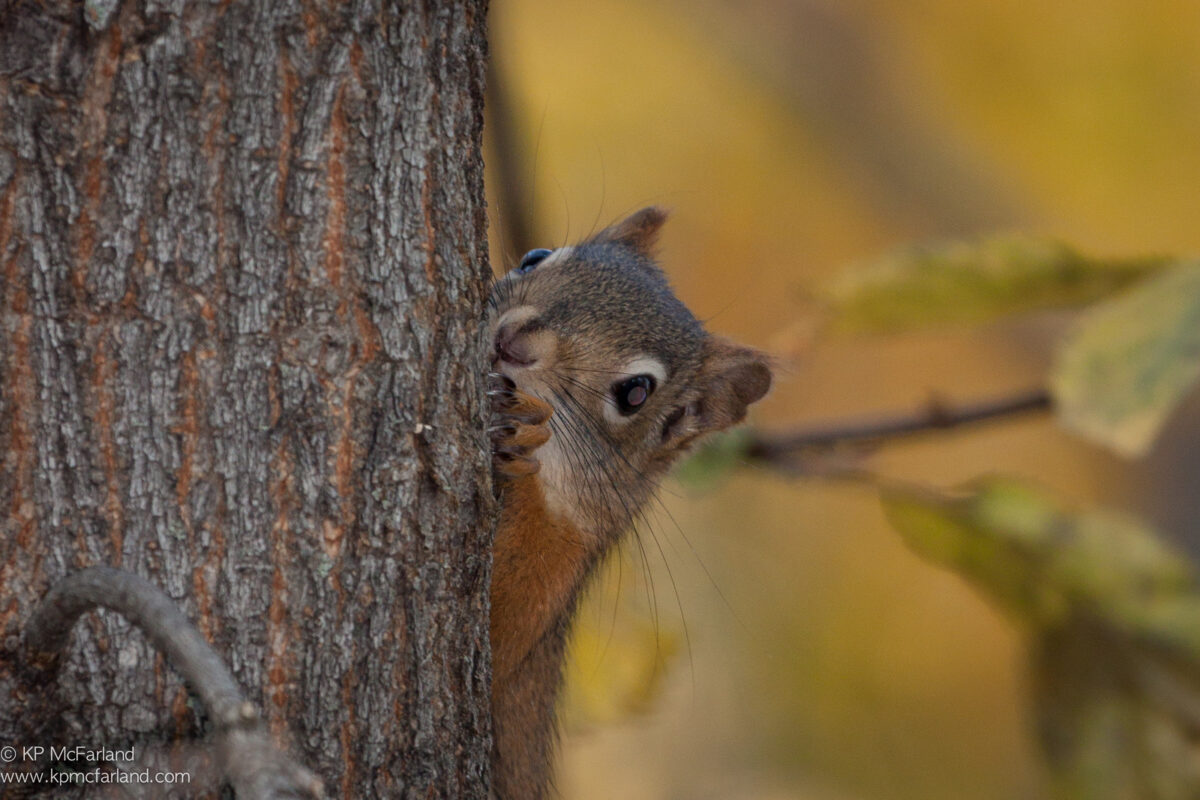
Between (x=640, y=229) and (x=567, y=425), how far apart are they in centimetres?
108

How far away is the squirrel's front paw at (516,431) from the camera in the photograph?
7.29 ft

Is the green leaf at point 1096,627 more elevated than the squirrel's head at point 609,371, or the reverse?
the squirrel's head at point 609,371

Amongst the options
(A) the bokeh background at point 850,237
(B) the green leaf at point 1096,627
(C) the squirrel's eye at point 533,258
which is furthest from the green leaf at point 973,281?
(A) the bokeh background at point 850,237

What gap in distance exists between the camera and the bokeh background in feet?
17.3

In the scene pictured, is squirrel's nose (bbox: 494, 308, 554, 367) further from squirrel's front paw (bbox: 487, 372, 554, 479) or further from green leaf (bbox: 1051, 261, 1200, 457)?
green leaf (bbox: 1051, 261, 1200, 457)

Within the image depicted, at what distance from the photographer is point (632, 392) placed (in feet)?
8.72

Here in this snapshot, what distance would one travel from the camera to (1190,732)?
269 centimetres

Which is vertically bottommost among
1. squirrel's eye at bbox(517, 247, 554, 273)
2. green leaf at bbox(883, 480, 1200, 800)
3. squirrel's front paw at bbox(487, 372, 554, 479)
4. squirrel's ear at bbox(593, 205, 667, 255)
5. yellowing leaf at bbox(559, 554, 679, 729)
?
green leaf at bbox(883, 480, 1200, 800)

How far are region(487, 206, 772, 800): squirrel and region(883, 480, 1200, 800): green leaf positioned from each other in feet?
2.14

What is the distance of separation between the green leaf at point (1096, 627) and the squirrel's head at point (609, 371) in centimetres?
62

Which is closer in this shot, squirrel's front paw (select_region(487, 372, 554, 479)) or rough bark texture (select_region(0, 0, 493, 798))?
rough bark texture (select_region(0, 0, 493, 798))

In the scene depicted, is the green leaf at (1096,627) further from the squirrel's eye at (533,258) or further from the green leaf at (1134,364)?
the squirrel's eye at (533,258)

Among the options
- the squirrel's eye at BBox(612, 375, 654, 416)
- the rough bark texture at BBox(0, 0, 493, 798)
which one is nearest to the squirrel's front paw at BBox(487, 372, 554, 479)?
the squirrel's eye at BBox(612, 375, 654, 416)

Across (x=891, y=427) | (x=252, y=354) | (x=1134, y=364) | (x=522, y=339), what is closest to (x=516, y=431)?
(x=522, y=339)
